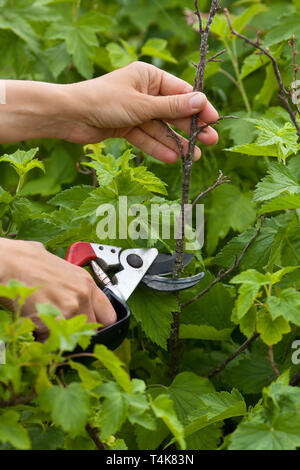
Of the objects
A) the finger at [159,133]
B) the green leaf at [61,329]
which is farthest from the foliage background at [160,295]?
the finger at [159,133]

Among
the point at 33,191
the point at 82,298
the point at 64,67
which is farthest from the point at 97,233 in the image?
the point at 64,67

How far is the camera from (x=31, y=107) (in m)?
1.82

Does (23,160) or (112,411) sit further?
(23,160)

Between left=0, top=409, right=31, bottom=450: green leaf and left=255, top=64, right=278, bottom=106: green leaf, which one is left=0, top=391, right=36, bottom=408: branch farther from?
left=255, top=64, right=278, bottom=106: green leaf

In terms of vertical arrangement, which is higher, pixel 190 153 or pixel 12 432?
pixel 190 153

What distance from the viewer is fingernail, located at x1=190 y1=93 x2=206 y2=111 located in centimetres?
160

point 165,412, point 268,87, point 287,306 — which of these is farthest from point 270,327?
point 268,87

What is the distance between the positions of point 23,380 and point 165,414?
10.4 inches

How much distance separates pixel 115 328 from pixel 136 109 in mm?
609

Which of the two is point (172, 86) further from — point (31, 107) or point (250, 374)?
point (250, 374)

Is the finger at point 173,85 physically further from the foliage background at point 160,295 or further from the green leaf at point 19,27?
the green leaf at point 19,27

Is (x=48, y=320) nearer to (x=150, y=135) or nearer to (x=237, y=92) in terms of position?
(x=150, y=135)

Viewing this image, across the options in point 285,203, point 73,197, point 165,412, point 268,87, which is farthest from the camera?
point 268,87

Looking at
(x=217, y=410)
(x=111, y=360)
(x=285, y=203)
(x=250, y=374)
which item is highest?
(x=285, y=203)
